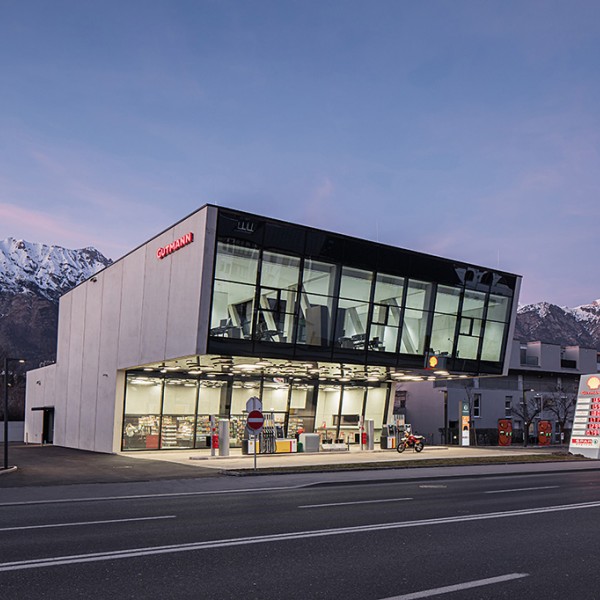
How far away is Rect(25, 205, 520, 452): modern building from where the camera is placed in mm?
29734

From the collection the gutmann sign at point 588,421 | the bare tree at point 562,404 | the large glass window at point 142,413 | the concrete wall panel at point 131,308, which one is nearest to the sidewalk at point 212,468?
the gutmann sign at point 588,421

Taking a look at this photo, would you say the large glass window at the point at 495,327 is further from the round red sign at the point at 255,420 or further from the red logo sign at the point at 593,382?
the round red sign at the point at 255,420

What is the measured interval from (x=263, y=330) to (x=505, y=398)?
51950 millimetres

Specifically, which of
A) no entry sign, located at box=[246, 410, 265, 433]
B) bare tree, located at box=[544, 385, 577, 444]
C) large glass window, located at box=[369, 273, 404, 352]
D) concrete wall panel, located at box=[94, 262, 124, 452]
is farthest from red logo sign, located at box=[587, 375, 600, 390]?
bare tree, located at box=[544, 385, 577, 444]

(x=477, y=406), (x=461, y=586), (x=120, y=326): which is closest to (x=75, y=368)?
(x=120, y=326)

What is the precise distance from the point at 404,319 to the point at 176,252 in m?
12.6

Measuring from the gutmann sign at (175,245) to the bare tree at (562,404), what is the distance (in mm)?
54371

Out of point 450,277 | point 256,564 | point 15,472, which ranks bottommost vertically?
point 15,472

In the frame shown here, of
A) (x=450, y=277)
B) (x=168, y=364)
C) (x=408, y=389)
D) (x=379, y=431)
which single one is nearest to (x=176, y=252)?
(x=168, y=364)

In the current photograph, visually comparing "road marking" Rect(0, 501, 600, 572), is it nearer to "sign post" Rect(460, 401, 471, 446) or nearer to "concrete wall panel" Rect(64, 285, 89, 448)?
"concrete wall panel" Rect(64, 285, 89, 448)

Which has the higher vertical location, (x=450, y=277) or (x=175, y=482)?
(x=450, y=277)

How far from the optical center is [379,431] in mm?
45531

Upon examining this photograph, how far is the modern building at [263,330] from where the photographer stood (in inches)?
1171

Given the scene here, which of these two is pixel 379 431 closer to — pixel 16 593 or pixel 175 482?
pixel 175 482
